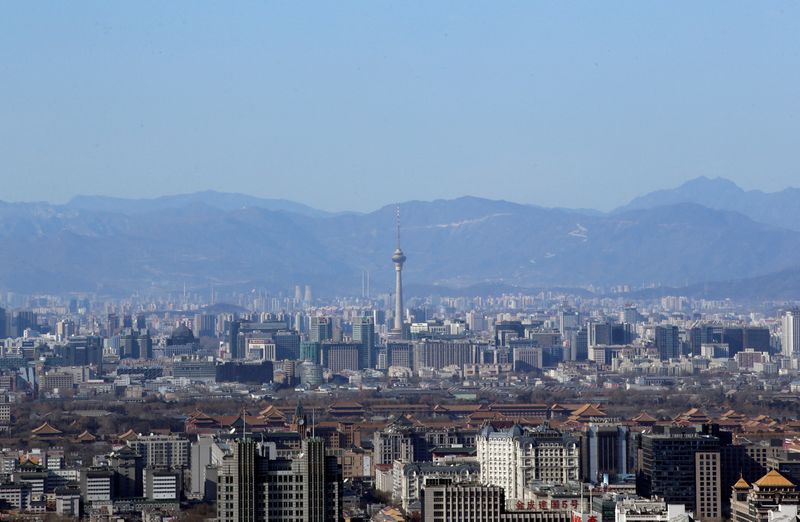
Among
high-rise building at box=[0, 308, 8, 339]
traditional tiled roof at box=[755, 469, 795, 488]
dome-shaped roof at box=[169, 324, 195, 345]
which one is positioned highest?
high-rise building at box=[0, 308, 8, 339]

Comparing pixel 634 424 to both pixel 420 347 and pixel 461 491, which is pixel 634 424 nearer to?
pixel 461 491

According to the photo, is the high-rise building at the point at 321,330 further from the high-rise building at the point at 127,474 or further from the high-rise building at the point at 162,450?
the high-rise building at the point at 127,474

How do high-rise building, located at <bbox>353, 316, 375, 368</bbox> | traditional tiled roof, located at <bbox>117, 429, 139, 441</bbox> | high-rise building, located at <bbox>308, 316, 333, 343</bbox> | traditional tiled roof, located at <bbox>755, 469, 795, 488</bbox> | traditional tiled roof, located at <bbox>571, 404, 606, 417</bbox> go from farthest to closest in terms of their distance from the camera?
high-rise building, located at <bbox>308, 316, 333, 343</bbox>, high-rise building, located at <bbox>353, 316, 375, 368</bbox>, traditional tiled roof, located at <bbox>571, 404, 606, 417</bbox>, traditional tiled roof, located at <bbox>117, 429, 139, 441</bbox>, traditional tiled roof, located at <bbox>755, 469, 795, 488</bbox>

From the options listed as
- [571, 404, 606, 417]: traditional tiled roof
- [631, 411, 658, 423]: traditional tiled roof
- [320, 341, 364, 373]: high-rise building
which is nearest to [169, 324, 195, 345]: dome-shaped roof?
[320, 341, 364, 373]: high-rise building

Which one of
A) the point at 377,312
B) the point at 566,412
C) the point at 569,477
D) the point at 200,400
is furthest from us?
the point at 377,312

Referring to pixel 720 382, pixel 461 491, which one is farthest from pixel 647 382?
pixel 461 491

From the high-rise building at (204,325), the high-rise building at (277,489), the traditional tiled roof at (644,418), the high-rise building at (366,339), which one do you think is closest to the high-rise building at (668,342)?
the high-rise building at (366,339)

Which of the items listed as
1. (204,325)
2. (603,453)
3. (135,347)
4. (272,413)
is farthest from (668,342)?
(603,453)

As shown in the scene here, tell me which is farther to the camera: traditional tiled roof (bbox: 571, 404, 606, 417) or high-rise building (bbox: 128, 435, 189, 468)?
traditional tiled roof (bbox: 571, 404, 606, 417)

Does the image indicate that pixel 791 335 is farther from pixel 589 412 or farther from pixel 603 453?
pixel 603 453

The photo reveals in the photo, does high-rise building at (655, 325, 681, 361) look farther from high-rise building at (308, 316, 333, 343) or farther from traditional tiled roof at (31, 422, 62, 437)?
traditional tiled roof at (31, 422, 62, 437)

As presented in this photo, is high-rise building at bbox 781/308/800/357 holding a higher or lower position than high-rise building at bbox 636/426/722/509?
higher
